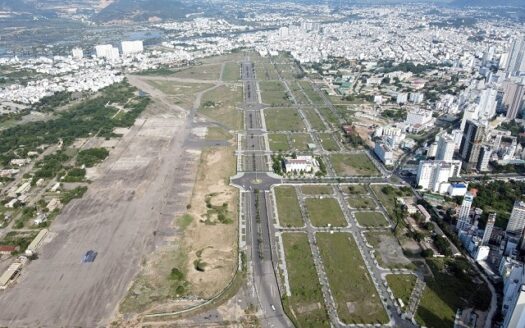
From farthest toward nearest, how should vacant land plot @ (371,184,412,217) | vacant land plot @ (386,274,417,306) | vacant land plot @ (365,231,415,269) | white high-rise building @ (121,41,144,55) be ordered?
white high-rise building @ (121,41,144,55) → vacant land plot @ (371,184,412,217) → vacant land plot @ (365,231,415,269) → vacant land plot @ (386,274,417,306)

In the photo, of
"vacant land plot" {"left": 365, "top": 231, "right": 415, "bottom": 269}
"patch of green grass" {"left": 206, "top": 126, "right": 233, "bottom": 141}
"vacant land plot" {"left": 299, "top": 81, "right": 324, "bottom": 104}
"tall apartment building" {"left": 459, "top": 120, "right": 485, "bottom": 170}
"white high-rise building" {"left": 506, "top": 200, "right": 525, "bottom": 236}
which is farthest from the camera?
"vacant land plot" {"left": 299, "top": 81, "right": 324, "bottom": 104}

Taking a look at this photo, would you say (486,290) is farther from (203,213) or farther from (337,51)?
(337,51)

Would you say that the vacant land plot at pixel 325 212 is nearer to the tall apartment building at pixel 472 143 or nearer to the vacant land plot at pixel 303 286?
the vacant land plot at pixel 303 286

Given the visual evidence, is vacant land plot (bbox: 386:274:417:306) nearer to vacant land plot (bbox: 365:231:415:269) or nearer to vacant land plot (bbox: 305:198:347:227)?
vacant land plot (bbox: 365:231:415:269)

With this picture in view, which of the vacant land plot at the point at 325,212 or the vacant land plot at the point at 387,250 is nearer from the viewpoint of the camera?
the vacant land plot at the point at 387,250

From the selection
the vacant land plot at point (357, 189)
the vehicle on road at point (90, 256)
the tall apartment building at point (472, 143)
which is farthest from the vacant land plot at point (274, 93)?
the vehicle on road at point (90, 256)

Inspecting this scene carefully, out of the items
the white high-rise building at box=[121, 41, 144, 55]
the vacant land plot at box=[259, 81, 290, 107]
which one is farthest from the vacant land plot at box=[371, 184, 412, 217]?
the white high-rise building at box=[121, 41, 144, 55]

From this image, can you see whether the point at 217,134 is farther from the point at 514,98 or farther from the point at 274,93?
the point at 514,98

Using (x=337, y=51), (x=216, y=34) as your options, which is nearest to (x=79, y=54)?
(x=216, y=34)
